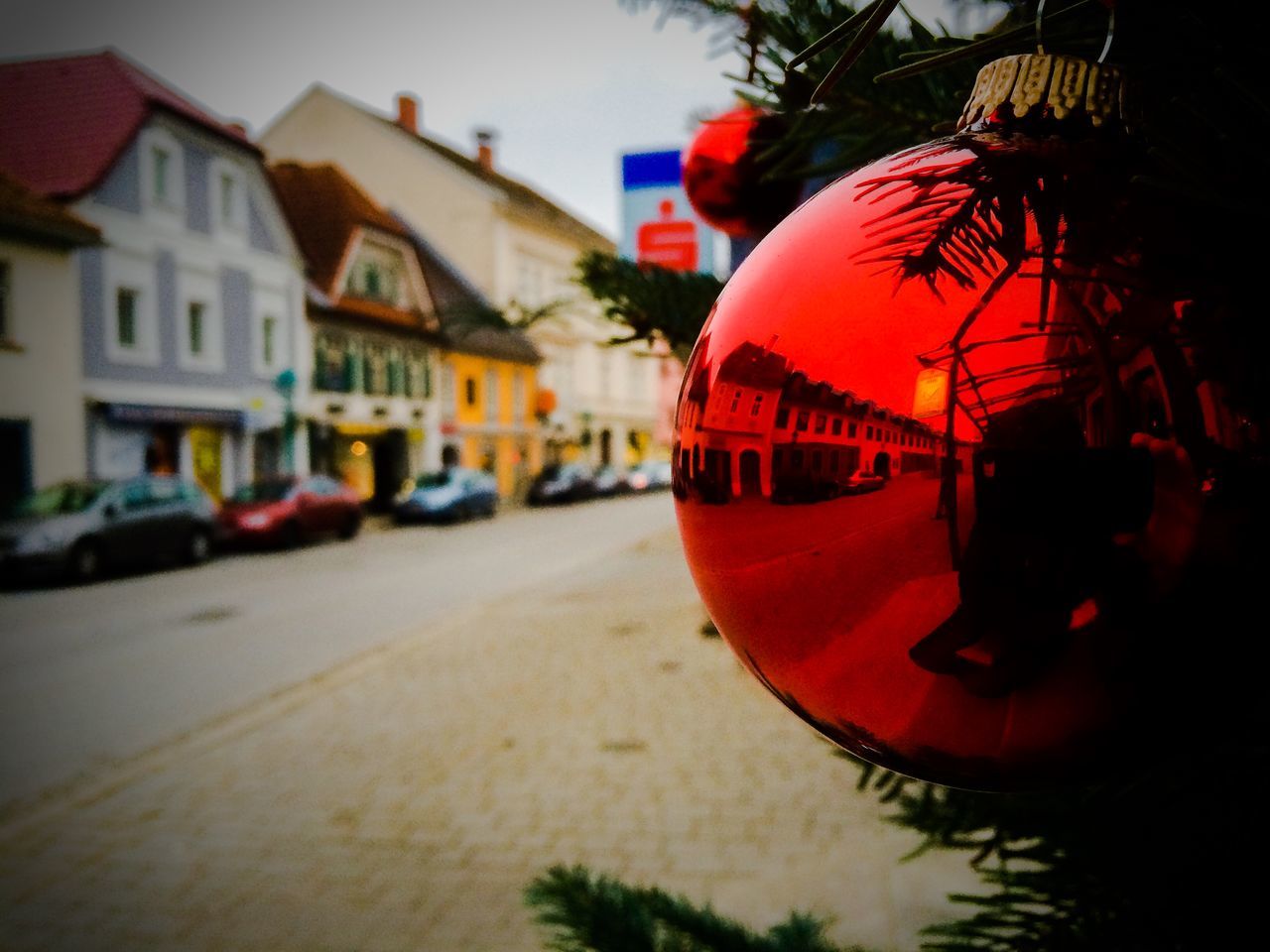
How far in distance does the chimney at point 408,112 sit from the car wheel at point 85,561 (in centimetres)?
2363

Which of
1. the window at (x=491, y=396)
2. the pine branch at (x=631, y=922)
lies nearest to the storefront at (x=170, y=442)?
the window at (x=491, y=396)

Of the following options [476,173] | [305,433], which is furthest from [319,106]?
[305,433]

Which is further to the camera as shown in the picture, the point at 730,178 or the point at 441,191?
the point at 441,191

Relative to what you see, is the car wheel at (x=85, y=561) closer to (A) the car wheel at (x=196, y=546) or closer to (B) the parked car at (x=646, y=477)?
(A) the car wheel at (x=196, y=546)

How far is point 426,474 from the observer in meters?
22.8

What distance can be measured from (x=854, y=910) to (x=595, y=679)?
12.1ft

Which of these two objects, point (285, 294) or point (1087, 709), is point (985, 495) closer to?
point (1087, 709)

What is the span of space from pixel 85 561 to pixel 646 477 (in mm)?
25497

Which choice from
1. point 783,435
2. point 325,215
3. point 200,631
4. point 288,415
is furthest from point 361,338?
point 783,435

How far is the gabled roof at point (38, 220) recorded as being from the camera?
15375mm

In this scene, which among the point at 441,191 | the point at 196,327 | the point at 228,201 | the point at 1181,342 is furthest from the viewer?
the point at 441,191

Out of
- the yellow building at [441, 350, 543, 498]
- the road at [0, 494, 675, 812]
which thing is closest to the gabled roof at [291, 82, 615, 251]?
the yellow building at [441, 350, 543, 498]

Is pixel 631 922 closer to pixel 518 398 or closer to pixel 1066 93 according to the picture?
pixel 1066 93

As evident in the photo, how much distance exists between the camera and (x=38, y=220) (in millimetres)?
15703
